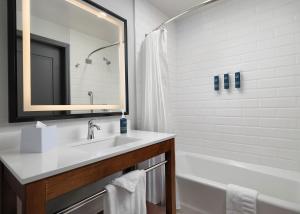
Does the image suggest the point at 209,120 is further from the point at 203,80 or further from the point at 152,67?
the point at 152,67

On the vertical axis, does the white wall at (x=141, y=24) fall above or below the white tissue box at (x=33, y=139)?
above

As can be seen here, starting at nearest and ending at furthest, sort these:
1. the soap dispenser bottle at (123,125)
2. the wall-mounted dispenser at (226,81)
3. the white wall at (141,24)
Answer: the soap dispenser bottle at (123,125)
the white wall at (141,24)
the wall-mounted dispenser at (226,81)

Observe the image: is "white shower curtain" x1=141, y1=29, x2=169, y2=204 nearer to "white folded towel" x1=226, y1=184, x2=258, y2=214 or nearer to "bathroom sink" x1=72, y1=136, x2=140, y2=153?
"bathroom sink" x1=72, y1=136, x2=140, y2=153

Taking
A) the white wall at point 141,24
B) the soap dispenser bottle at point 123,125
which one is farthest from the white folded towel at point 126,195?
the white wall at point 141,24

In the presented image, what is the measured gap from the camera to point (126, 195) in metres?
0.97

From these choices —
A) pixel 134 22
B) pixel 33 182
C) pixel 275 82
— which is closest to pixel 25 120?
pixel 33 182

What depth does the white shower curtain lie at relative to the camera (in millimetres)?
1711

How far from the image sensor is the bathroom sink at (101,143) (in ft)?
3.94

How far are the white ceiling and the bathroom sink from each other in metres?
1.64

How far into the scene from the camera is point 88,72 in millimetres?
1424

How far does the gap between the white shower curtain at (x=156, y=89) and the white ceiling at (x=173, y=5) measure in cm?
55

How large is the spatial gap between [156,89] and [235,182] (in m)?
1.29

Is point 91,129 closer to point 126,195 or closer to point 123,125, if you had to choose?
point 123,125

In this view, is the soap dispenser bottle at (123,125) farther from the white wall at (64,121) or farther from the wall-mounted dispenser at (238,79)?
the wall-mounted dispenser at (238,79)
